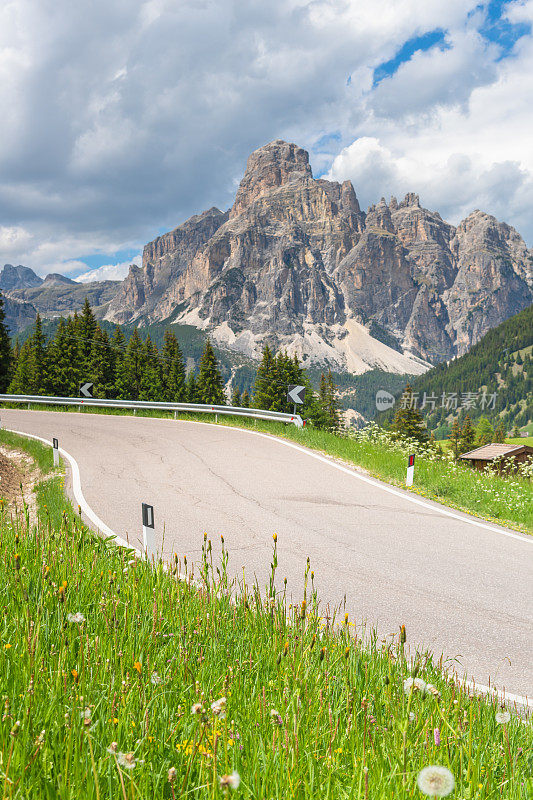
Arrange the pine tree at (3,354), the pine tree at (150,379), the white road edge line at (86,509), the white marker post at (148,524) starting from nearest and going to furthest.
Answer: the white marker post at (148,524)
the white road edge line at (86,509)
the pine tree at (3,354)
the pine tree at (150,379)

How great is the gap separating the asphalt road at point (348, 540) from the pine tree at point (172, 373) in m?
49.5

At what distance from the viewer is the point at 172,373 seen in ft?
213

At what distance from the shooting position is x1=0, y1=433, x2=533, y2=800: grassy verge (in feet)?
4.74

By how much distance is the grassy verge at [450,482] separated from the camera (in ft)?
30.7

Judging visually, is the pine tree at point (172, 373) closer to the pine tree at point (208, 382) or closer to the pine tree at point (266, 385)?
the pine tree at point (208, 382)

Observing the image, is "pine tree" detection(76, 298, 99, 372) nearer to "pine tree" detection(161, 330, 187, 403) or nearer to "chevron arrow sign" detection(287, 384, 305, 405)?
"pine tree" detection(161, 330, 187, 403)

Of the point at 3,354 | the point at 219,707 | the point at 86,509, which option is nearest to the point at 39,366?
the point at 3,354

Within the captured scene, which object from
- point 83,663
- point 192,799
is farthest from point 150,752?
point 83,663

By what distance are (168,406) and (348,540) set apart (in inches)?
734

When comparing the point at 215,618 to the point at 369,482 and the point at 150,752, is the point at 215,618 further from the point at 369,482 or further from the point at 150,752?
the point at 369,482

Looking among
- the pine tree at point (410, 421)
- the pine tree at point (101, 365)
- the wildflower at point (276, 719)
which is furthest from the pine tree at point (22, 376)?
the wildflower at point (276, 719)

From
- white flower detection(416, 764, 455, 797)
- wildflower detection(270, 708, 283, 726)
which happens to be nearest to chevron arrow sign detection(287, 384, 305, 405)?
wildflower detection(270, 708, 283, 726)

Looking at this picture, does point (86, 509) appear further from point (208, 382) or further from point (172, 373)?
point (172, 373)

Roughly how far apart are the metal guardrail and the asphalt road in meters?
4.99
